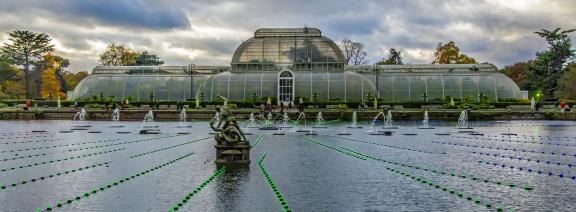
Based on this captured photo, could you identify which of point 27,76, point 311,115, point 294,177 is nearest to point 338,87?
point 311,115

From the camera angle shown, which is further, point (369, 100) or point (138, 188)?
point (369, 100)

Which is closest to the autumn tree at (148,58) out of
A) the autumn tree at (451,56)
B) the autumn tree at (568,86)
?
the autumn tree at (451,56)

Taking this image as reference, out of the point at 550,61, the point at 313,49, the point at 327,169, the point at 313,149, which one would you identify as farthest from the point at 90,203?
the point at 550,61

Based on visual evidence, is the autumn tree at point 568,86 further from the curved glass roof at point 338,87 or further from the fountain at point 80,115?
the fountain at point 80,115

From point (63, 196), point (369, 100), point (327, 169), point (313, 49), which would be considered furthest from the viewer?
point (313, 49)

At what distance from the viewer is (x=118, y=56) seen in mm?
127938

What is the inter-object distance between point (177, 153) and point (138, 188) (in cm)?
926

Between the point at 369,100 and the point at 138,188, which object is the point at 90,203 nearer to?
the point at 138,188

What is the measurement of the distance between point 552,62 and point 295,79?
47.6m

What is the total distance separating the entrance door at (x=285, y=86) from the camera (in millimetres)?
83812

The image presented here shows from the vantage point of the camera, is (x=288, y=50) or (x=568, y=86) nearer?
(x=568, y=86)

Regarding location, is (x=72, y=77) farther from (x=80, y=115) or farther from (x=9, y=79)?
(x=80, y=115)

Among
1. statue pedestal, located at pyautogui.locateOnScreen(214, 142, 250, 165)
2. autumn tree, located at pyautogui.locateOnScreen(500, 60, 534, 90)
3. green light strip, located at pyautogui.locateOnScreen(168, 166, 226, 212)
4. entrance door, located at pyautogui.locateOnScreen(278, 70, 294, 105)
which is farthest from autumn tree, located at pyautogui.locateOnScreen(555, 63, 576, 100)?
green light strip, located at pyautogui.locateOnScreen(168, 166, 226, 212)

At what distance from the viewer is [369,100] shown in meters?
77.4
